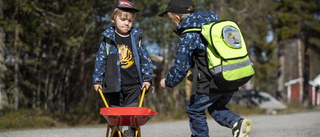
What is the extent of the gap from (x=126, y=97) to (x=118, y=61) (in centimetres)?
41

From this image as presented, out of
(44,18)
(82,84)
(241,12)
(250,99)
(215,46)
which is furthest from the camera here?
(250,99)

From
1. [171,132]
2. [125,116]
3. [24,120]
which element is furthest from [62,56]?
[125,116]

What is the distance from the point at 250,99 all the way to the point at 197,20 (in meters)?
18.7

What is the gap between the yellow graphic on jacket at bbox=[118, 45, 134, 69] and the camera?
153 inches

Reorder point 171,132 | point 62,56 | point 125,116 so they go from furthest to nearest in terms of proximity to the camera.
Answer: point 62,56 → point 171,132 → point 125,116

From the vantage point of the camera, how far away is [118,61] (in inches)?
151

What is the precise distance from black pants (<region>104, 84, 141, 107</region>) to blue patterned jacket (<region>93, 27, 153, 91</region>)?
0.12 meters

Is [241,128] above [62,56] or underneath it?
underneath

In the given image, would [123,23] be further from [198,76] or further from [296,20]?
[296,20]

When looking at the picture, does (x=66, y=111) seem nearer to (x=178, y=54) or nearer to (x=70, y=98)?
(x=70, y=98)

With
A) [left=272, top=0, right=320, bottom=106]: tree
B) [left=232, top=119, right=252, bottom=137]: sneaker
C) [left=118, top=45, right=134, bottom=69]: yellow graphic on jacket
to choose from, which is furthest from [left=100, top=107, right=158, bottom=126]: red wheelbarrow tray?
[left=272, top=0, right=320, bottom=106]: tree

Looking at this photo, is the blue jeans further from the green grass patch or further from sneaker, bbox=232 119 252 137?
the green grass patch

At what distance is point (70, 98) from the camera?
12555 mm

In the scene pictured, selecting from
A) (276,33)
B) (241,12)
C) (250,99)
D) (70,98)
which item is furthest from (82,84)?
(276,33)
